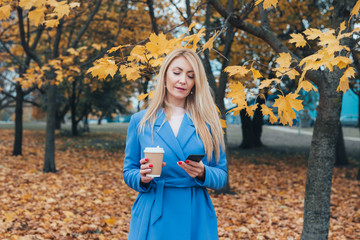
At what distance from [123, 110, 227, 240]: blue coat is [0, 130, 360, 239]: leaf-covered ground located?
103 inches

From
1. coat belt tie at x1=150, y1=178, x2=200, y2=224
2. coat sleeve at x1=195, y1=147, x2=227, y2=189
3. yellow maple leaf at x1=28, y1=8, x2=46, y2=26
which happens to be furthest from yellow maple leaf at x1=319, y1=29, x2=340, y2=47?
yellow maple leaf at x1=28, y1=8, x2=46, y2=26

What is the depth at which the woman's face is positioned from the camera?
1.98 metres

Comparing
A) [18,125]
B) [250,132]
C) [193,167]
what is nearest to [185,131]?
[193,167]

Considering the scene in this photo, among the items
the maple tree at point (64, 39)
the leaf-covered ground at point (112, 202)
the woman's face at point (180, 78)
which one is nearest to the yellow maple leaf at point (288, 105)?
the woman's face at point (180, 78)

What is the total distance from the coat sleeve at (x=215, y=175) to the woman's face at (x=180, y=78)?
43 cm

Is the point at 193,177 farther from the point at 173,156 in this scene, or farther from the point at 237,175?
the point at 237,175

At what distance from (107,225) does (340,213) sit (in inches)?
152

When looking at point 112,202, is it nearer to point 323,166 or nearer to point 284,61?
point 323,166

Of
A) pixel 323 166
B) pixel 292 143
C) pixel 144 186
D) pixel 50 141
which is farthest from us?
pixel 292 143

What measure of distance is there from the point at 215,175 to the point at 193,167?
0.68 ft

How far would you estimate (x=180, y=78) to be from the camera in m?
1.98

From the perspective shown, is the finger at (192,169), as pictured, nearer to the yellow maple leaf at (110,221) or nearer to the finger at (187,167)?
the finger at (187,167)

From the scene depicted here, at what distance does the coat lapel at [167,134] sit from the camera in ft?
6.09

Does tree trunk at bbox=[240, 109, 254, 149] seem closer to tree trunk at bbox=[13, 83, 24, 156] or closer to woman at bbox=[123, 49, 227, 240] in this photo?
tree trunk at bbox=[13, 83, 24, 156]
